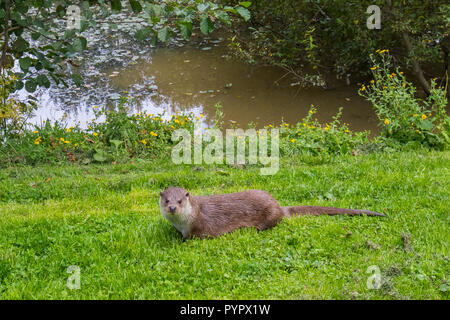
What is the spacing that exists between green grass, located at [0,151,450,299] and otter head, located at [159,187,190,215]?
0.38 meters

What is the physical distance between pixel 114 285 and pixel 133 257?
0.47m

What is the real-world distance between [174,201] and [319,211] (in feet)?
5.09

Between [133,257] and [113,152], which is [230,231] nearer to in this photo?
[133,257]

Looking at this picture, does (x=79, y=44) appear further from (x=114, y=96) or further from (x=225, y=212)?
(x=114, y=96)

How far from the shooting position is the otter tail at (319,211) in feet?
15.1

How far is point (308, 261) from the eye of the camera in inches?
149

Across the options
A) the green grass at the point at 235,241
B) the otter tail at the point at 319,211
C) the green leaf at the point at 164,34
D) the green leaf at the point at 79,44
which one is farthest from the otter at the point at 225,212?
the green leaf at the point at 79,44

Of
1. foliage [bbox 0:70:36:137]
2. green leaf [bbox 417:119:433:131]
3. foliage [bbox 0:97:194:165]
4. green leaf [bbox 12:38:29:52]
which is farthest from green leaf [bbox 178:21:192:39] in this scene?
green leaf [bbox 417:119:433:131]

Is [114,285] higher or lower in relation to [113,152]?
lower

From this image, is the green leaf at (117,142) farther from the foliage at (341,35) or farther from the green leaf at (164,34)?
the foliage at (341,35)

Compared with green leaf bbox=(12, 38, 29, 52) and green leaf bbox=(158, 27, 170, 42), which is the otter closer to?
green leaf bbox=(158, 27, 170, 42)

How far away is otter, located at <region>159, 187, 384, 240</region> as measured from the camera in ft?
13.7

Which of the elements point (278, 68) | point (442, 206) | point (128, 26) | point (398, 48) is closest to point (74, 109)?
point (278, 68)

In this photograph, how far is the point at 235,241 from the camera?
13.8 feet
